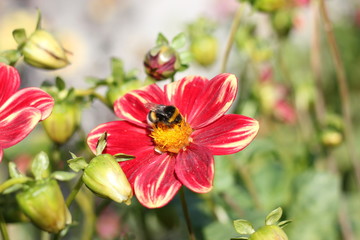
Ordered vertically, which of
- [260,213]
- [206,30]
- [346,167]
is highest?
[206,30]

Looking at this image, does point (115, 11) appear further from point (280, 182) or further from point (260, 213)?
point (260, 213)

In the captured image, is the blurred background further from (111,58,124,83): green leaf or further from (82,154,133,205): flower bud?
(82,154,133,205): flower bud

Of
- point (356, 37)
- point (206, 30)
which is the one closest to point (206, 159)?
point (206, 30)

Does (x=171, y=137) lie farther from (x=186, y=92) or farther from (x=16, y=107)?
(x=16, y=107)

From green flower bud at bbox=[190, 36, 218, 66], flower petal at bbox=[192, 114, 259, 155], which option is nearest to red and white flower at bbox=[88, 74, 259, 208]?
flower petal at bbox=[192, 114, 259, 155]

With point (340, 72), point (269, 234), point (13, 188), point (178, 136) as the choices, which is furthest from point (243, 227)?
point (340, 72)

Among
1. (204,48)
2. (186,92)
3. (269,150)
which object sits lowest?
(269,150)
